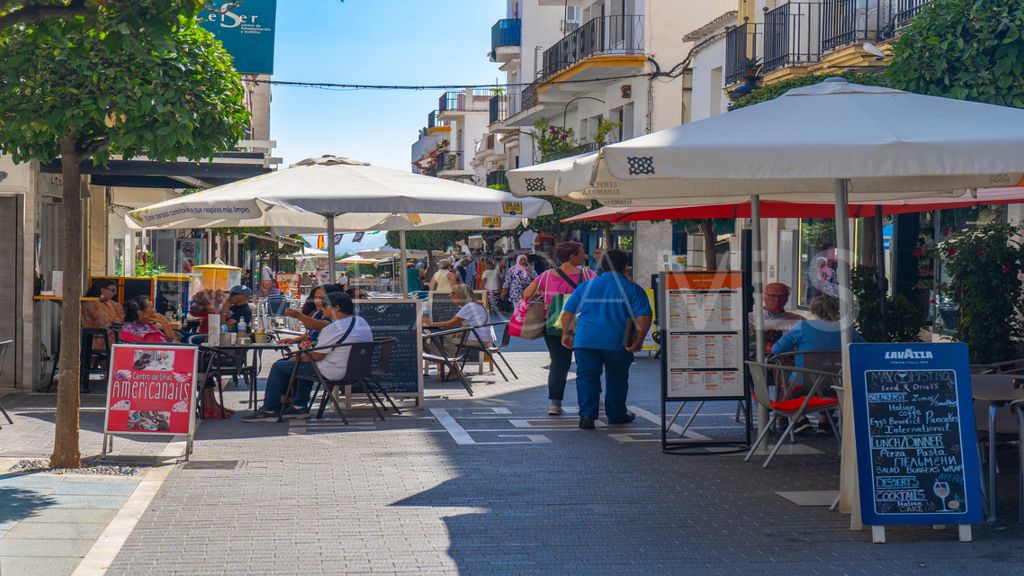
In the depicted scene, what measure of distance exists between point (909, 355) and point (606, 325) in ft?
14.3

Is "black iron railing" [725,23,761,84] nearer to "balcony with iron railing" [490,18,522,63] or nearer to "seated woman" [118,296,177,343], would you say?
"seated woman" [118,296,177,343]

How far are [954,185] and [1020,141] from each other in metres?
2.98

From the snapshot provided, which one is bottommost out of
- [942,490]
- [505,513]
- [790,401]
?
[505,513]

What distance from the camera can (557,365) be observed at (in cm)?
1220

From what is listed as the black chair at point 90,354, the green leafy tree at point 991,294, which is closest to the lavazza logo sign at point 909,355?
the green leafy tree at point 991,294

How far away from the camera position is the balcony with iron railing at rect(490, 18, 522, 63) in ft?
185

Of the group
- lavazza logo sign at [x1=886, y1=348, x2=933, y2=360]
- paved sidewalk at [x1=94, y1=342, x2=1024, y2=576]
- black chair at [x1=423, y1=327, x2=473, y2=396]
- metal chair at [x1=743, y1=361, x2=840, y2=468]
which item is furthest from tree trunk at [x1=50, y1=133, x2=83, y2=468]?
black chair at [x1=423, y1=327, x2=473, y2=396]

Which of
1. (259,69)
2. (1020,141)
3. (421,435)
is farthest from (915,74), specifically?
(259,69)

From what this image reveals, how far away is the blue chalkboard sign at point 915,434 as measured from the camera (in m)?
6.70

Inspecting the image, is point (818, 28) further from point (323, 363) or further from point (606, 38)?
point (606, 38)

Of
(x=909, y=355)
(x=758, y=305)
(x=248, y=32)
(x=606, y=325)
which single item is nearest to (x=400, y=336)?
(x=606, y=325)

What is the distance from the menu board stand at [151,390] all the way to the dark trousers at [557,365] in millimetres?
3896

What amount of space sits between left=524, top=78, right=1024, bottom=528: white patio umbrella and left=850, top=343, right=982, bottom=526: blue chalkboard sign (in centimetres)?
24

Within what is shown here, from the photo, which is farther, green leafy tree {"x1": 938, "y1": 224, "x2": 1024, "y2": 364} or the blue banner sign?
the blue banner sign
